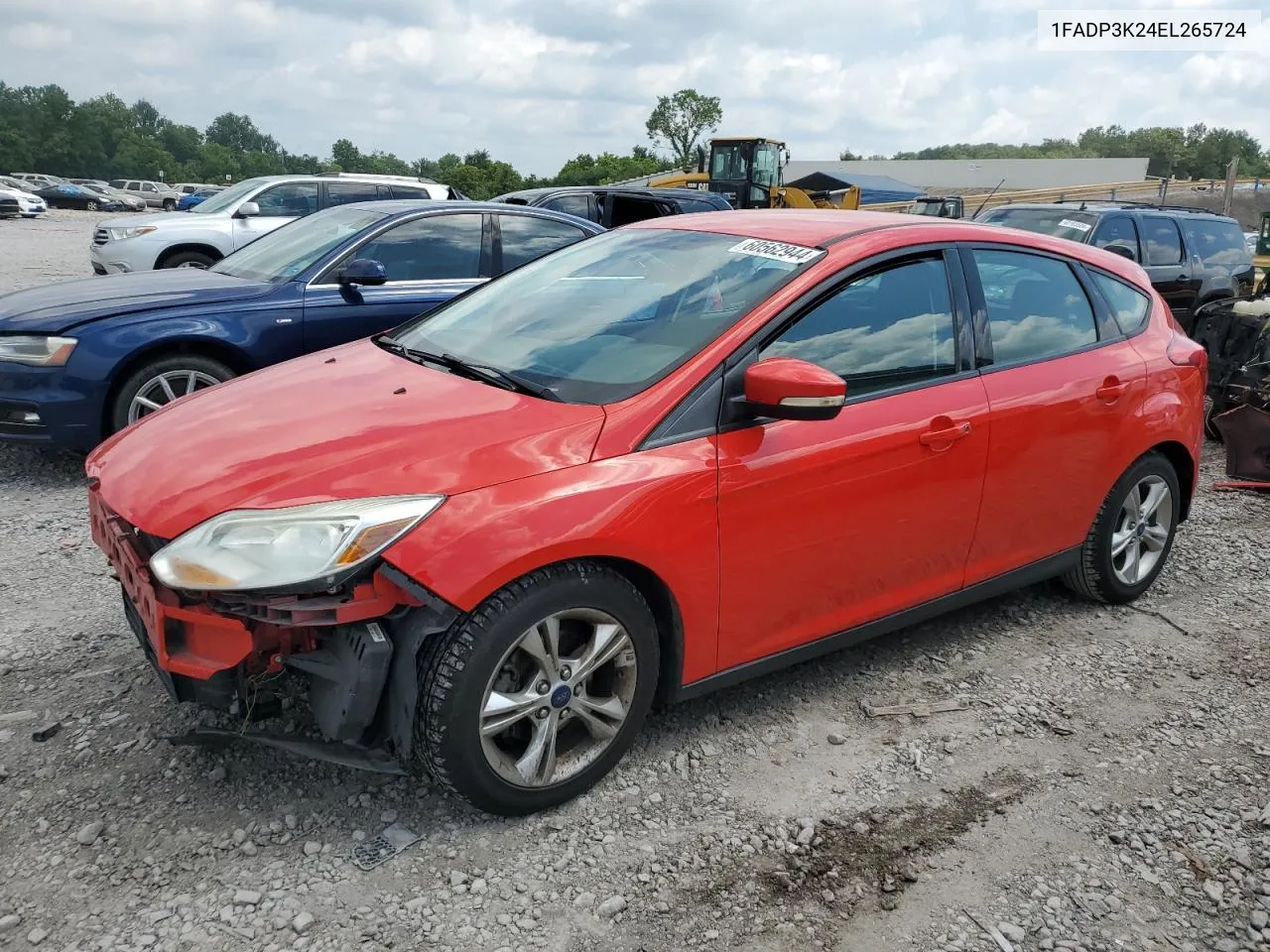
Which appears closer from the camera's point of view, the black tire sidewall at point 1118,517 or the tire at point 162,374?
the black tire sidewall at point 1118,517

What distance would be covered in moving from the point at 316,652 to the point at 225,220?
415 inches

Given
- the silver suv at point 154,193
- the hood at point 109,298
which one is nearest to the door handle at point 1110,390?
the hood at point 109,298

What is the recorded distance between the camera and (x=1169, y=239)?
34.5 feet

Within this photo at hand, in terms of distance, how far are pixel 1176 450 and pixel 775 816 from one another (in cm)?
272

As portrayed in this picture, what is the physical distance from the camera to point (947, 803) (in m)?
2.94

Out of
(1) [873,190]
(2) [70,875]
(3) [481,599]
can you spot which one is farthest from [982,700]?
(1) [873,190]

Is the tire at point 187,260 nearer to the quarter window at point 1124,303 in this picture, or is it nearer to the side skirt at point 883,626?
the quarter window at point 1124,303

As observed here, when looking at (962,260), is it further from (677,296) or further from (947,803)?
(947,803)

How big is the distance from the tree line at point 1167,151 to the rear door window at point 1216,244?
6668 centimetres

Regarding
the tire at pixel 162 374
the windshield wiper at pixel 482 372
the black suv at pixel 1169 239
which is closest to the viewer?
the windshield wiper at pixel 482 372

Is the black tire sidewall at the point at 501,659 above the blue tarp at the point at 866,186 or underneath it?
underneath

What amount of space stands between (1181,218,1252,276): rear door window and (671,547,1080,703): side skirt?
328 inches

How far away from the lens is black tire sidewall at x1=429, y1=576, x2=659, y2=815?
2486mm

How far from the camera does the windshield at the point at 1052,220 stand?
9883 millimetres
